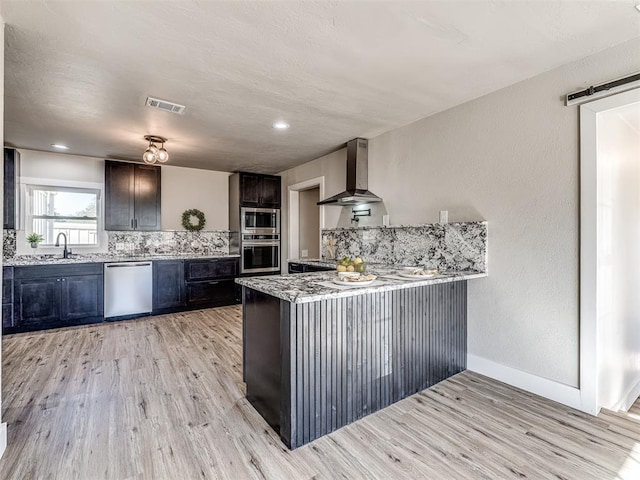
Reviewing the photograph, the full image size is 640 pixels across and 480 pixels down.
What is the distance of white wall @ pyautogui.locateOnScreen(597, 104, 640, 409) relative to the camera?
222cm

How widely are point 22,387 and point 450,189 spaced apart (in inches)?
160

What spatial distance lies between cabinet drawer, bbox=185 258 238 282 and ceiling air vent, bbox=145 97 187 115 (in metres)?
2.65

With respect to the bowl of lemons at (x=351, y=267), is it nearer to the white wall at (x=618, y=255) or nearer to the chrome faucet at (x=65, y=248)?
the white wall at (x=618, y=255)

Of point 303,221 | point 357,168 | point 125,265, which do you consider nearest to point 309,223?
point 303,221

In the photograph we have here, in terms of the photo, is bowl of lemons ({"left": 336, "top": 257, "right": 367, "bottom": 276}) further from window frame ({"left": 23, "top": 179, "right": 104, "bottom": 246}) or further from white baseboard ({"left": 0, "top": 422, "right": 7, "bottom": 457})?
window frame ({"left": 23, "top": 179, "right": 104, "bottom": 246})

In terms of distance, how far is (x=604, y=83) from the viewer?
211cm

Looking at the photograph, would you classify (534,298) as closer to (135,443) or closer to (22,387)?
(135,443)

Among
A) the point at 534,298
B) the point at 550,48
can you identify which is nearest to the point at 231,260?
the point at 534,298

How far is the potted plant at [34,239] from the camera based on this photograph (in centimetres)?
445

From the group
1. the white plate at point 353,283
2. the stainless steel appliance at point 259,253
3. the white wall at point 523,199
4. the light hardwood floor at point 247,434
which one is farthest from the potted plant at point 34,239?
the white wall at point 523,199

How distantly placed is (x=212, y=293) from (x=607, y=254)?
4.96 meters

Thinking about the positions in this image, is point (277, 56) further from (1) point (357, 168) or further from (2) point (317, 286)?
(1) point (357, 168)

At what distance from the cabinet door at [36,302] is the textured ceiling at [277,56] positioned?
6.42 ft

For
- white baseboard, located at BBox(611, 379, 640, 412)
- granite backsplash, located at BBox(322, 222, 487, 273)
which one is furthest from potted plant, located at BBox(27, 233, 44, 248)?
white baseboard, located at BBox(611, 379, 640, 412)
